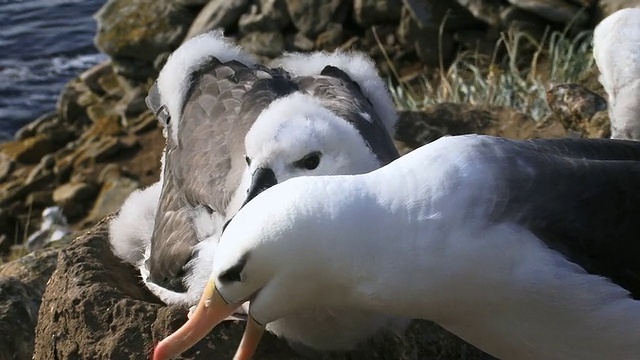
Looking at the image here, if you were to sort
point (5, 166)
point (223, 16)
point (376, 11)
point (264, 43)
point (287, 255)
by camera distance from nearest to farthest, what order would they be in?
1. point (287, 255)
2. point (376, 11)
3. point (264, 43)
4. point (223, 16)
5. point (5, 166)

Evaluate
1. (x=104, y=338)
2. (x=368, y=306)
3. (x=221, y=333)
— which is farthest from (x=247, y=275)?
(x=104, y=338)

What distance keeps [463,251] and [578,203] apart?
1.49ft

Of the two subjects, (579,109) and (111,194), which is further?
(111,194)

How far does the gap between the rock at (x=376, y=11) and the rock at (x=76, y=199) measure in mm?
2635

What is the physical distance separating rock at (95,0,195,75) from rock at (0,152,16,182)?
1.36 m

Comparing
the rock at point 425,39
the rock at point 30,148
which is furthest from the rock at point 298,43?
the rock at point 30,148

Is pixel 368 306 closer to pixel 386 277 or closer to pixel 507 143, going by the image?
pixel 386 277

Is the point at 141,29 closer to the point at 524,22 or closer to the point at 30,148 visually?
the point at 30,148

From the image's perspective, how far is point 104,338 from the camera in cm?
356

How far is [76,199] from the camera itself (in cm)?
880

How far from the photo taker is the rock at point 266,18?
944cm

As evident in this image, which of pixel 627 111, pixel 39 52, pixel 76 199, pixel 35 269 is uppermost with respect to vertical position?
pixel 627 111

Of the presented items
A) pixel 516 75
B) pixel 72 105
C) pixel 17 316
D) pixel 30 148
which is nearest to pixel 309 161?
pixel 17 316

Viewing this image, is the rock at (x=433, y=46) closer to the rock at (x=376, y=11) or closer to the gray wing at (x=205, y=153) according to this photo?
the rock at (x=376, y=11)
